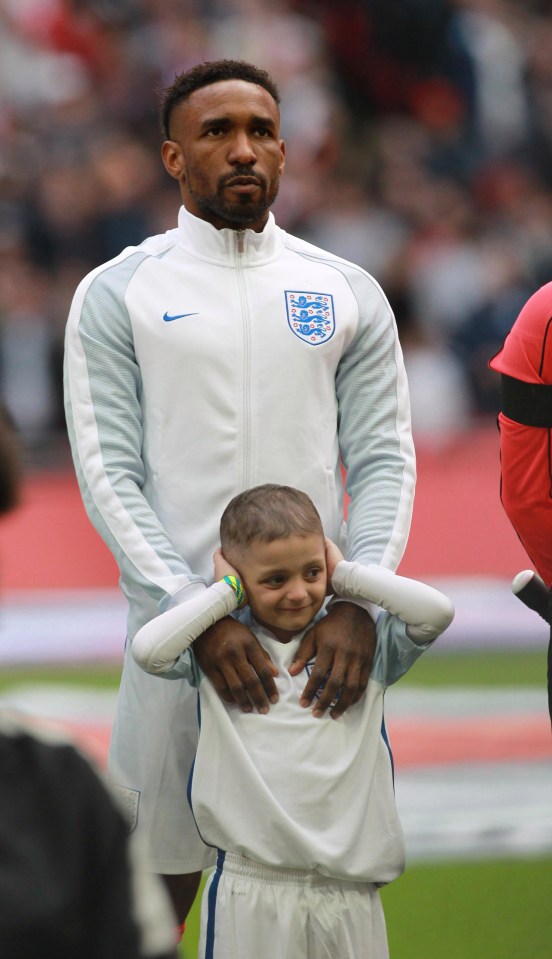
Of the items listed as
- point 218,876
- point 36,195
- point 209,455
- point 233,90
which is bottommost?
point 218,876

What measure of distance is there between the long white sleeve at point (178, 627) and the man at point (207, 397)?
6.4 inches

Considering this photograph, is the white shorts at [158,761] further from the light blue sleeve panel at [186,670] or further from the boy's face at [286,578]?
the boy's face at [286,578]

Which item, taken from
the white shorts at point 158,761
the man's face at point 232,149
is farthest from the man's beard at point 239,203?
the white shorts at point 158,761

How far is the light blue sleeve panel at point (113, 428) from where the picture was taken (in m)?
3.18

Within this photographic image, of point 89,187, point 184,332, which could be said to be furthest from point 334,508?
point 89,187

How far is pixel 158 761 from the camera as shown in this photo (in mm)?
3346

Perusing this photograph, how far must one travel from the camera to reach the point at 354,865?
3.00 m

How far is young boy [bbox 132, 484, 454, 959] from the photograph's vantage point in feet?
9.78

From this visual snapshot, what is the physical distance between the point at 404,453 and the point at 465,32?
37.3ft

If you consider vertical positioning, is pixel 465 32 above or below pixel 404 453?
above

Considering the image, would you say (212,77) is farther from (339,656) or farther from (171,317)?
(339,656)

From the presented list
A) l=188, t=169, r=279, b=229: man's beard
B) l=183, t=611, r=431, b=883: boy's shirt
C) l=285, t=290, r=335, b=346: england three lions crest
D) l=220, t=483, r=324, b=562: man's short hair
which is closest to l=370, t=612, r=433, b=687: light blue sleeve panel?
l=183, t=611, r=431, b=883: boy's shirt

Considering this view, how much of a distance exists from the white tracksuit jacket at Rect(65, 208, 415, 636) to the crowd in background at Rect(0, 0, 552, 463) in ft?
23.0

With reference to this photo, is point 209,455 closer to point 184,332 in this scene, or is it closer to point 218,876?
point 184,332
